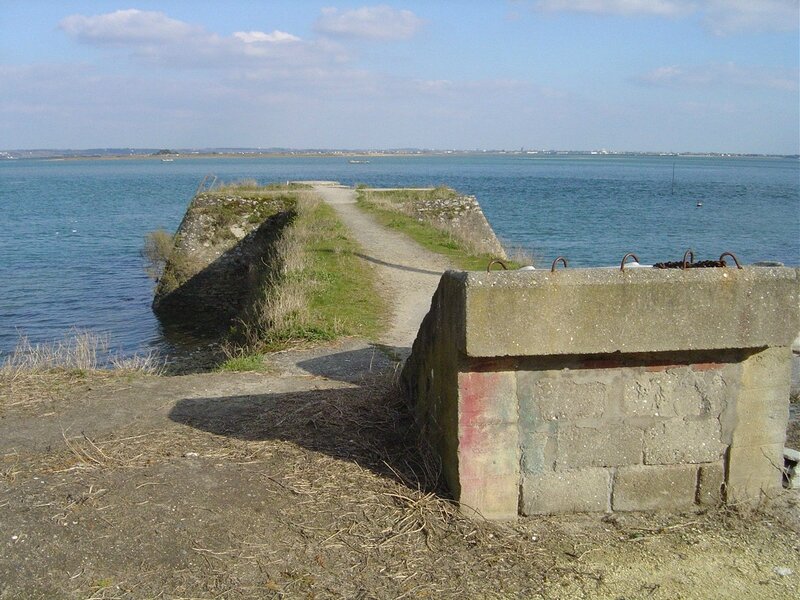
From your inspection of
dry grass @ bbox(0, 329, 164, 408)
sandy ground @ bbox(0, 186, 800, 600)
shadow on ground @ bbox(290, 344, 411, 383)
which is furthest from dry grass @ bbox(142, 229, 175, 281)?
sandy ground @ bbox(0, 186, 800, 600)

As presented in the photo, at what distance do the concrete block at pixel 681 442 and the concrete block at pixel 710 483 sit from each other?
8 cm

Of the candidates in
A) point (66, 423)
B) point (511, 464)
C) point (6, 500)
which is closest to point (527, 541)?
point (511, 464)

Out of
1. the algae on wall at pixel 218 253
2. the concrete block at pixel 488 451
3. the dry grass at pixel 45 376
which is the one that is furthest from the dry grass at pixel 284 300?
the concrete block at pixel 488 451

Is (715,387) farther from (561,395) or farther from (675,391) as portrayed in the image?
(561,395)

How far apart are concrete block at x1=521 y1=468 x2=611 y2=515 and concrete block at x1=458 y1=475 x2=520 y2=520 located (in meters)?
0.07

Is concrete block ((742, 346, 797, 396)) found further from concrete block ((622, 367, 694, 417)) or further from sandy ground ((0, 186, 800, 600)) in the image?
sandy ground ((0, 186, 800, 600))

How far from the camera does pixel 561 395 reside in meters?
4.00

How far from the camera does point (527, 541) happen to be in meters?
3.94

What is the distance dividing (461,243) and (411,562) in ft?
49.9

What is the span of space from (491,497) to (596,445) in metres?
0.62

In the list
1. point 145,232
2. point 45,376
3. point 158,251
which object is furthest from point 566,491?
point 145,232

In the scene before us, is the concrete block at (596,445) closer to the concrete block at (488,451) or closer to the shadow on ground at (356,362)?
the concrete block at (488,451)

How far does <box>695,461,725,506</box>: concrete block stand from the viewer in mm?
4211

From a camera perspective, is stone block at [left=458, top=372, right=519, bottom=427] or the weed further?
the weed
